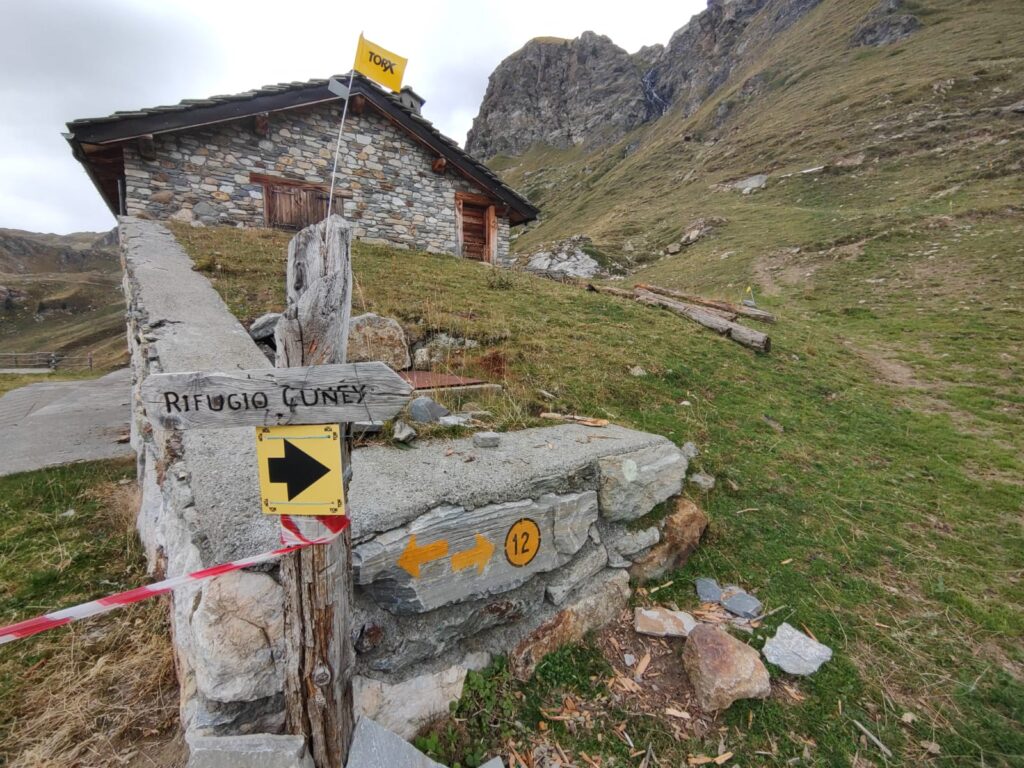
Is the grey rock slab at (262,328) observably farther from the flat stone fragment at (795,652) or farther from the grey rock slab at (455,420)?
the flat stone fragment at (795,652)

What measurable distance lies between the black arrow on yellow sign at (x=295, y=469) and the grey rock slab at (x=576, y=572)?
1799 millimetres

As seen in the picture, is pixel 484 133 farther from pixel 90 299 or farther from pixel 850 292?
pixel 850 292

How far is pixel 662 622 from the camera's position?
2881 mm

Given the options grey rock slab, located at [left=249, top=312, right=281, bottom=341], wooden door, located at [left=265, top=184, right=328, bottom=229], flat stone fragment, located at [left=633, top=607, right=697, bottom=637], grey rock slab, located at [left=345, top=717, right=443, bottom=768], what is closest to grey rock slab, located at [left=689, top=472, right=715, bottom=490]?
flat stone fragment, located at [left=633, top=607, right=697, bottom=637]

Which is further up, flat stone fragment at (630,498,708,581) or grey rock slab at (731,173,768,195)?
grey rock slab at (731,173,768,195)

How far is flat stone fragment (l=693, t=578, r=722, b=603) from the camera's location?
312 cm

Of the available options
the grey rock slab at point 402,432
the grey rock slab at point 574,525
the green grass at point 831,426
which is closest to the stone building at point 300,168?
the green grass at point 831,426

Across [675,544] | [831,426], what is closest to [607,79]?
[831,426]

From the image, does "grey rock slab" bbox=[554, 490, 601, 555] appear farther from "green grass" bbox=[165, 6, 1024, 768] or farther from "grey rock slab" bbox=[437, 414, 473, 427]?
"grey rock slab" bbox=[437, 414, 473, 427]

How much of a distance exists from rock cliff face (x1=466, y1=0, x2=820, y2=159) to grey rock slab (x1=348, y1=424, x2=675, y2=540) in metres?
81.8

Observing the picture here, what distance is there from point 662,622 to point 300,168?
12.5 m

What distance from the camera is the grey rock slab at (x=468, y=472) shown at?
2.25 meters

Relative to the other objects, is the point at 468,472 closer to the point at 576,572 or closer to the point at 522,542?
the point at 522,542

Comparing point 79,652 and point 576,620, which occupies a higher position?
point 79,652
